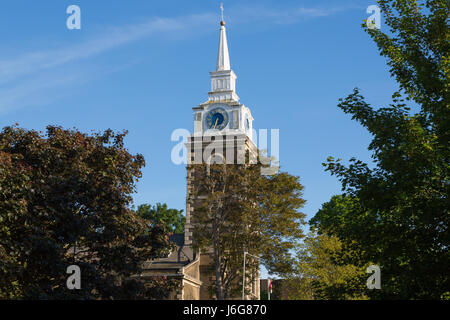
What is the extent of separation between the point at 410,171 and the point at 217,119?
162ft

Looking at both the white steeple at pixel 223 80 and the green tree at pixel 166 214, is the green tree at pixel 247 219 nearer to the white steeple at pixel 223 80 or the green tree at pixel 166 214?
the white steeple at pixel 223 80

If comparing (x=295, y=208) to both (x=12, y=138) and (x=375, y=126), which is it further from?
(x=375, y=126)

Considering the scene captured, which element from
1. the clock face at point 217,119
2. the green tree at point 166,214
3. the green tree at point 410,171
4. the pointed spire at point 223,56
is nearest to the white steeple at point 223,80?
the pointed spire at point 223,56

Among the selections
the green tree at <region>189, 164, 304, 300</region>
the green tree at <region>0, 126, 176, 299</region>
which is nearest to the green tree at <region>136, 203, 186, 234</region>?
the green tree at <region>189, 164, 304, 300</region>

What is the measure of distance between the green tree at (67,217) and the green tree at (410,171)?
36.9 feet

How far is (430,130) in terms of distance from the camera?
57.2 ft

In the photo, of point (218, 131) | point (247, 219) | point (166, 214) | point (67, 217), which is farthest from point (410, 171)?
point (166, 214)

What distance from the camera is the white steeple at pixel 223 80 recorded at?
65938 mm

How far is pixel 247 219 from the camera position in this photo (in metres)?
47.3

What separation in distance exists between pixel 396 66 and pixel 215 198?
31.2 metres

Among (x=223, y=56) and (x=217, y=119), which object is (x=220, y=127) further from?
(x=223, y=56)

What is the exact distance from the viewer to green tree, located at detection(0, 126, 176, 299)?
858 inches

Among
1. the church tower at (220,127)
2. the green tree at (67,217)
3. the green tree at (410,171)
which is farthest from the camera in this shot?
the church tower at (220,127)

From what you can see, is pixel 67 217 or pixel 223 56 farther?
pixel 223 56
